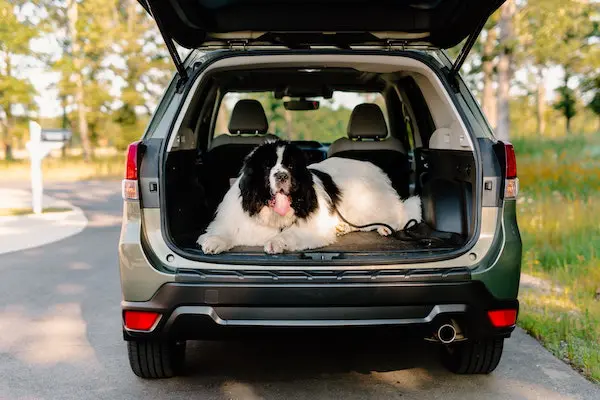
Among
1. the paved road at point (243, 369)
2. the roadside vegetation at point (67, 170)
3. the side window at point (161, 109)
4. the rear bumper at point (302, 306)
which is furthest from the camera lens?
the roadside vegetation at point (67, 170)

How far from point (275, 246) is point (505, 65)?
45.0 feet

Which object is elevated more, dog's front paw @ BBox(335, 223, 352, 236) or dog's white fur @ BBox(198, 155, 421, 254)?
dog's white fur @ BBox(198, 155, 421, 254)

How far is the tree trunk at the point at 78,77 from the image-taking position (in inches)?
1454

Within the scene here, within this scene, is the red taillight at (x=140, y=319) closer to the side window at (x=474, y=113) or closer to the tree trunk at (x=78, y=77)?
the side window at (x=474, y=113)

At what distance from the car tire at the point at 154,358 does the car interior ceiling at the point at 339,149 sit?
25.9 inches

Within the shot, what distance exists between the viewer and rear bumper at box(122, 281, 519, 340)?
3.59 meters

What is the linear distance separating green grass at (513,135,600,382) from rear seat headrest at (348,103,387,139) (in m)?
2.10

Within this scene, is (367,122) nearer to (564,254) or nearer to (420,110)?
(420,110)

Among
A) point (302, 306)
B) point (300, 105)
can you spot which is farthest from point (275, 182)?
point (300, 105)

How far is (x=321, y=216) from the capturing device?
192 inches

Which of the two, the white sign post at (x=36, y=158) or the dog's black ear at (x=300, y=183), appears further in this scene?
the white sign post at (x=36, y=158)

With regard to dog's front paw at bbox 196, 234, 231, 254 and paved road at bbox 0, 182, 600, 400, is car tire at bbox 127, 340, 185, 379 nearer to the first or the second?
paved road at bbox 0, 182, 600, 400

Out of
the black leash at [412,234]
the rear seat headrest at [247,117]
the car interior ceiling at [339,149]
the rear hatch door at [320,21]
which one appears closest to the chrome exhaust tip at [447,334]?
the car interior ceiling at [339,149]

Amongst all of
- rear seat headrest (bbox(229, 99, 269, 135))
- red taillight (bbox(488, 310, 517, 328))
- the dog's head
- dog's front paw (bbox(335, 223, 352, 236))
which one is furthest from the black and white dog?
rear seat headrest (bbox(229, 99, 269, 135))
